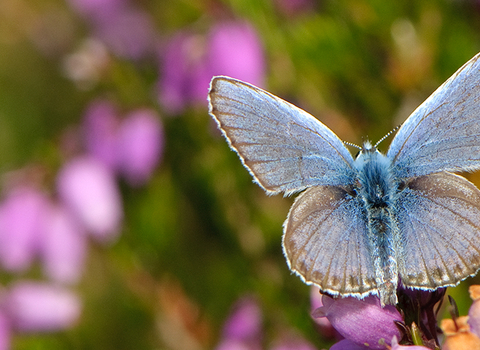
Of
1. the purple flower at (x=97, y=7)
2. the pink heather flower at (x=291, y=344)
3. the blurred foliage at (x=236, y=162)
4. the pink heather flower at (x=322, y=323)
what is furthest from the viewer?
the purple flower at (x=97, y=7)

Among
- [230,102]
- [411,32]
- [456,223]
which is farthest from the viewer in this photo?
[411,32]

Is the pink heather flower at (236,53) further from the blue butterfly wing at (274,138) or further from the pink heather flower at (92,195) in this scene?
the blue butterfly wing at (274,138)

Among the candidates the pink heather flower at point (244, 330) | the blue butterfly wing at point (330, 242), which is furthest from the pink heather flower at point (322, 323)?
the pink heather flower at point (244, 330)

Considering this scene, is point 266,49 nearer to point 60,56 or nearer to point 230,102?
point 230,102

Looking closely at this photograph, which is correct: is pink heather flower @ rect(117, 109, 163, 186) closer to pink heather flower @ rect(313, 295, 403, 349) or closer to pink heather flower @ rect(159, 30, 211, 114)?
pink heather flower @ rect(159, 30, 211, 114)

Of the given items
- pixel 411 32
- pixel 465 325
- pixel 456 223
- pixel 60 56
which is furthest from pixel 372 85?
pixel 60 56

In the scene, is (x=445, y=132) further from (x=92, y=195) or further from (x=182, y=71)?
(x=92, y=195)

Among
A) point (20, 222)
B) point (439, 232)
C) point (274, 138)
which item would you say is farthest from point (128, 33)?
point (439, 232)
